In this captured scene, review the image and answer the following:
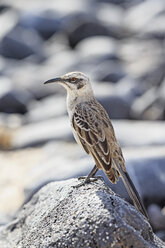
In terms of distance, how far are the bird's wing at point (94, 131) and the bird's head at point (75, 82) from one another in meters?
0.27

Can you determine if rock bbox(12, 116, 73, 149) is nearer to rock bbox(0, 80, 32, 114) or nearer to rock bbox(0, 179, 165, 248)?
rock bbox(0, 80, 32, 114)

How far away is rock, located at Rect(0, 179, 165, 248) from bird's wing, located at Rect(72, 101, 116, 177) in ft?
1.17

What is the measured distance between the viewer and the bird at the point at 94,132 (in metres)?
7.39

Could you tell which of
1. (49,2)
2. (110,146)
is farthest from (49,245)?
(49,2)

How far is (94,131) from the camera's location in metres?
7.62

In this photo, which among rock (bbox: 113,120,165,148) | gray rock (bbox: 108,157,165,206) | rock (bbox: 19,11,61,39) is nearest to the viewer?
gray rock (bbox: 108,157,165,206)

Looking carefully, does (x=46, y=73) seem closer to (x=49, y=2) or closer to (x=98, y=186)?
(x=49, y=2)

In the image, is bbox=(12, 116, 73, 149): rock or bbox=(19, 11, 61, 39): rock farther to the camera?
bbox=(19, 11, 61, 39): rock

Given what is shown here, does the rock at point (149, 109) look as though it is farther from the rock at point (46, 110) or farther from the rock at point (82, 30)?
the rock at point (82, 30)

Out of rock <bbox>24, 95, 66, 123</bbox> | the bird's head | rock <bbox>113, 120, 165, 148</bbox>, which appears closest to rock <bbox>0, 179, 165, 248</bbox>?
the bird's head

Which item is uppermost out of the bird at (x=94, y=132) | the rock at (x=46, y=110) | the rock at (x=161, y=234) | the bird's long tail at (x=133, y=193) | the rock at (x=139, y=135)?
the bird at (x=94, y=132)

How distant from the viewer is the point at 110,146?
758cm

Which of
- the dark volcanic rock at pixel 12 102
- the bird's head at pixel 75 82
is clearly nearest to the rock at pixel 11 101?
the dark volcanic rock at pixel 12 102

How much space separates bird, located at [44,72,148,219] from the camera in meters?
7.39
